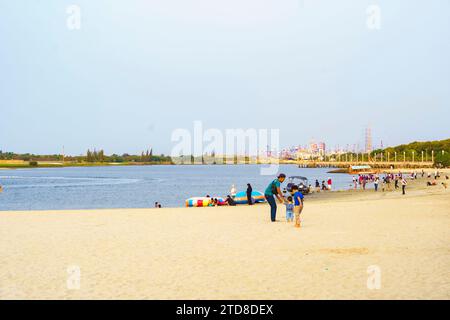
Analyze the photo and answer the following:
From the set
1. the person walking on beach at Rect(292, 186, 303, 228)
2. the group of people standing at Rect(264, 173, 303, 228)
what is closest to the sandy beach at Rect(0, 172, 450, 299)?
the person walking on beach at Rect(292, 186, 303, 228)

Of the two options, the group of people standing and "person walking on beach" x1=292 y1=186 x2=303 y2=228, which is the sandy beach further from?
the group of people standing

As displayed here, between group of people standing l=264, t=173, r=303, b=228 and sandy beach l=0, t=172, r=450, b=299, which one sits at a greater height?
group of people standing l=264, t=173, r=303, b=228

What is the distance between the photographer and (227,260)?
11.8 metres

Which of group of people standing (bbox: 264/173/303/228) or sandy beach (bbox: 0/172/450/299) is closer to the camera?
sandy beach (bbox: 0/172/450/299)

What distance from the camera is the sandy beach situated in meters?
8.76

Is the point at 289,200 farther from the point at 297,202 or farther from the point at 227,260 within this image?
the point at 227,260

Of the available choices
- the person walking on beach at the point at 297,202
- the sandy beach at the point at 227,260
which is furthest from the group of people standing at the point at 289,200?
the sandy beach at the point at 227,260

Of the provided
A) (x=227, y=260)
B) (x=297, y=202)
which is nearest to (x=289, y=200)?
(x=297, y=202)

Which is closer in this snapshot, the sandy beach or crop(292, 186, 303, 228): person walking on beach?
the sandy beach

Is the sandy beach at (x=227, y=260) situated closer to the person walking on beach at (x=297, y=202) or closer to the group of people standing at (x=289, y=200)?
the person walking on beach at (x=297, y=202)

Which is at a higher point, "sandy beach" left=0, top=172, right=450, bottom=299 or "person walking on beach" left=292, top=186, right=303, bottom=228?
"person walking on beach" left=292, top=186, right=303, bottom=228

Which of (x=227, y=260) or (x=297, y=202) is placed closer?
(x=227, y=260)
